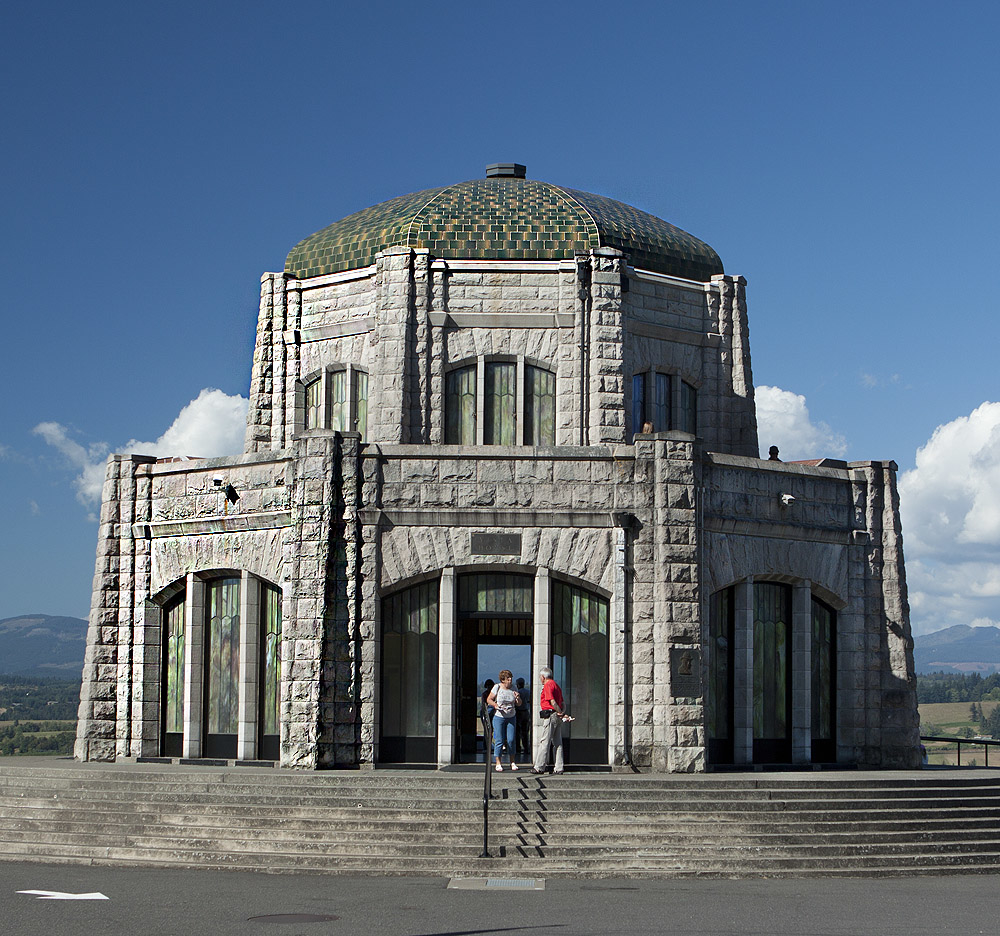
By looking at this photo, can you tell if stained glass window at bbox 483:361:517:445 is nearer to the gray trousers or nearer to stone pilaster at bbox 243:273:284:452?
stone pilaster at bbox 243:273:284:452

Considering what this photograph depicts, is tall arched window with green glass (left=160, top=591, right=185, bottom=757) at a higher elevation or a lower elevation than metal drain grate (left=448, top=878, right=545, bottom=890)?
higher

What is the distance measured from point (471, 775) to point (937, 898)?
22.6ft

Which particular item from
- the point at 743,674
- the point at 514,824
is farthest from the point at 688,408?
the point at 514,824

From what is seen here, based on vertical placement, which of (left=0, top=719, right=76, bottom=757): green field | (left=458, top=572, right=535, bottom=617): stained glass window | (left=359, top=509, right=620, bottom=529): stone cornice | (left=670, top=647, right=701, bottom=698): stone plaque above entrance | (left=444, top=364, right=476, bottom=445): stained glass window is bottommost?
(left=0, top=719, right=76, bottom=757): green field

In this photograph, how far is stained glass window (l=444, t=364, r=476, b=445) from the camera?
27453 mm

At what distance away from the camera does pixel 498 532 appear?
2306cm

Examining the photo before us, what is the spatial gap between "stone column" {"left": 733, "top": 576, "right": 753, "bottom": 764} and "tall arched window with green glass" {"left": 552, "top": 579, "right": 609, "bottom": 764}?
2522 mm

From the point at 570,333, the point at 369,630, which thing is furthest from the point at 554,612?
the point at 570,333

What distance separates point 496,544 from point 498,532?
197mm

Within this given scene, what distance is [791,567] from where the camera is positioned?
984 inches

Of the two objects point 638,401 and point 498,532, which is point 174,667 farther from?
point 638,401

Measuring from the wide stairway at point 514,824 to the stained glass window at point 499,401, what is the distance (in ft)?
26.9

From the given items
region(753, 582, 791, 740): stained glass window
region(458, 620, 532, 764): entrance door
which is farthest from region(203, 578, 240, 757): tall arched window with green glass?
region(753, 582, 791, 740): stained glass window

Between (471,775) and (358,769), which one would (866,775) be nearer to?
(471,775)
